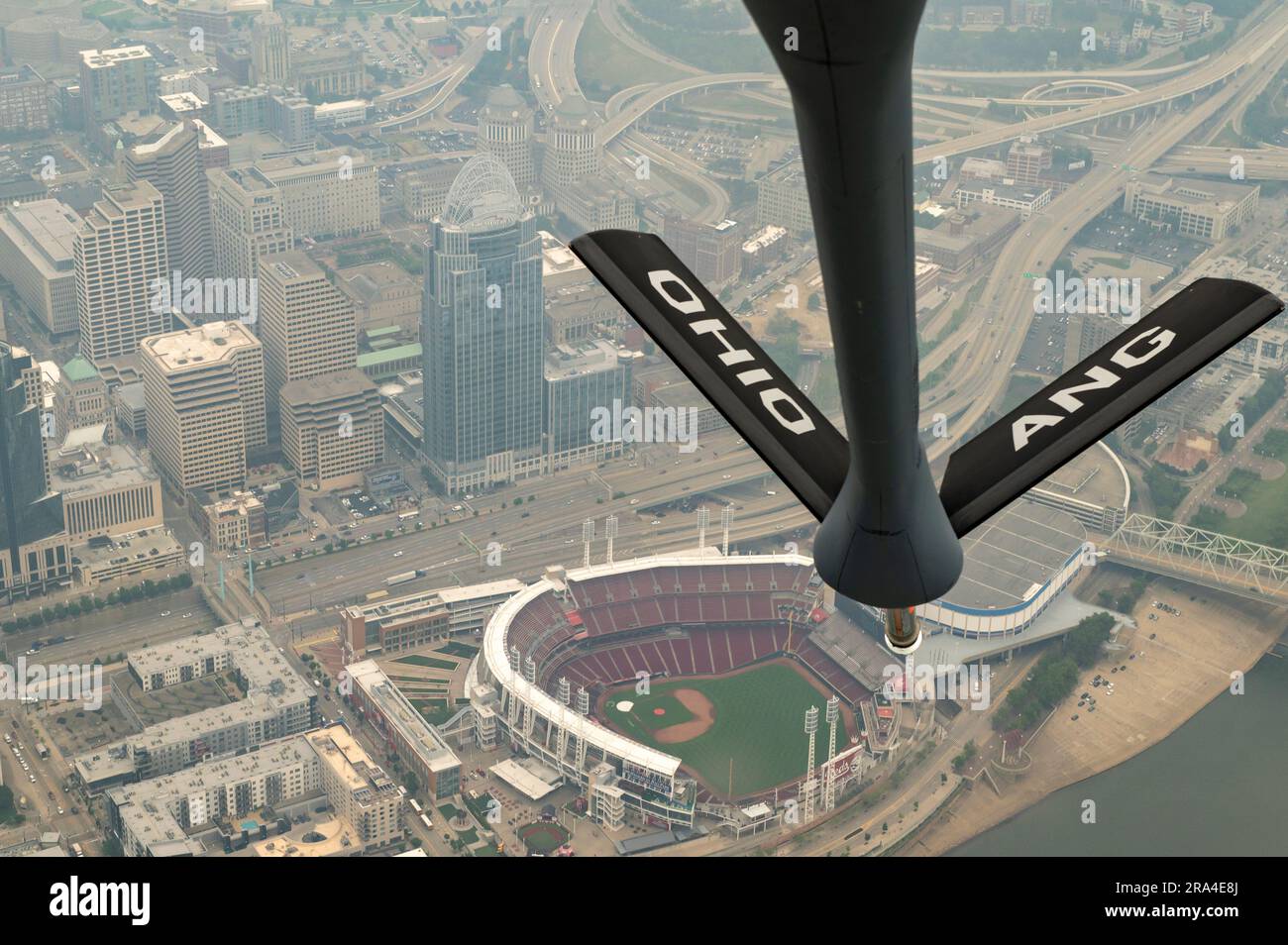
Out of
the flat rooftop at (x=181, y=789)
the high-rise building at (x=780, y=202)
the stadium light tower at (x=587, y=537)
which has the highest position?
the high-rise building at (x=780, y=202)

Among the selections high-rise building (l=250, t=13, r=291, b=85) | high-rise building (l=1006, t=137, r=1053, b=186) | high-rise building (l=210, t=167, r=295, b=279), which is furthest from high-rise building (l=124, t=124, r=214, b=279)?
high-rise building (l=1006, t=137, r=1053, b=186)

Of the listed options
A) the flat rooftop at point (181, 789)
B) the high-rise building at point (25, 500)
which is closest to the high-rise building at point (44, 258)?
the high-rise building at point (25, 500)

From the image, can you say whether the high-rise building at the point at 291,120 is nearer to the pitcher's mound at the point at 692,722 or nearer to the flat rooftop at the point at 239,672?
the flat rooftop at the point at 239,672

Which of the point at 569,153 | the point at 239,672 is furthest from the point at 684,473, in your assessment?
the point at 569,153

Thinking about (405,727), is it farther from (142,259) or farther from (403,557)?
(142,259)

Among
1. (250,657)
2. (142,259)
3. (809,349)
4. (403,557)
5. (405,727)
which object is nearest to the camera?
(405,727)

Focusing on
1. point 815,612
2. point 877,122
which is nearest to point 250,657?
point 815,612
